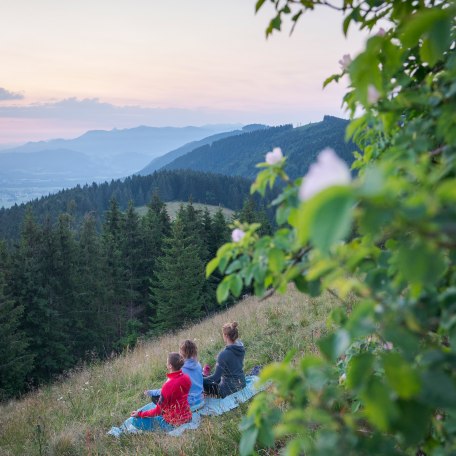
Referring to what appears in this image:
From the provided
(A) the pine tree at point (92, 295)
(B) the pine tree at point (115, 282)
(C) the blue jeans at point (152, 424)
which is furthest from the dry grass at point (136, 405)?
(B) the pine tree at point (115, 282)

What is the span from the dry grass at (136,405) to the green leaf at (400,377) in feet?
10.5

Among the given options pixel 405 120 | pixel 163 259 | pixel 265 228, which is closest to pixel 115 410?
pixel 405 120

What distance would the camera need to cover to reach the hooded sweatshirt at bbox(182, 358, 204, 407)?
5.73 m

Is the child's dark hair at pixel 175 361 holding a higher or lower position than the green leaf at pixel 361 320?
lower

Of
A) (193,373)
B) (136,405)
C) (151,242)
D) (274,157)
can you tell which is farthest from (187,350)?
(151,242)

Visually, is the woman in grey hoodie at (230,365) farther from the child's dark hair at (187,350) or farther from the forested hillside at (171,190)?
the forested hillside at (171,190)

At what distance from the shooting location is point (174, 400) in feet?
17.4

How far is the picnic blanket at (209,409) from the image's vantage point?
16.0 feet

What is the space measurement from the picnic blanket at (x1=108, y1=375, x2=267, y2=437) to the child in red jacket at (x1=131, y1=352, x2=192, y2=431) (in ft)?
0.36

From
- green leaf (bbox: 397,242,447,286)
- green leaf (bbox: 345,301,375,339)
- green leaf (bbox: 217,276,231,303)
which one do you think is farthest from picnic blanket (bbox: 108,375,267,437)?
green leaf (bbox: 397,242,447,286)

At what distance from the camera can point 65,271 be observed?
26.9 meters

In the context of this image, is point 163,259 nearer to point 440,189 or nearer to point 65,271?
point 65,271

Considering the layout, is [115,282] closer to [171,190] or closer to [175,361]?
[175,361]

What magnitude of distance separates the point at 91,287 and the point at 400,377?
29.5 metres
